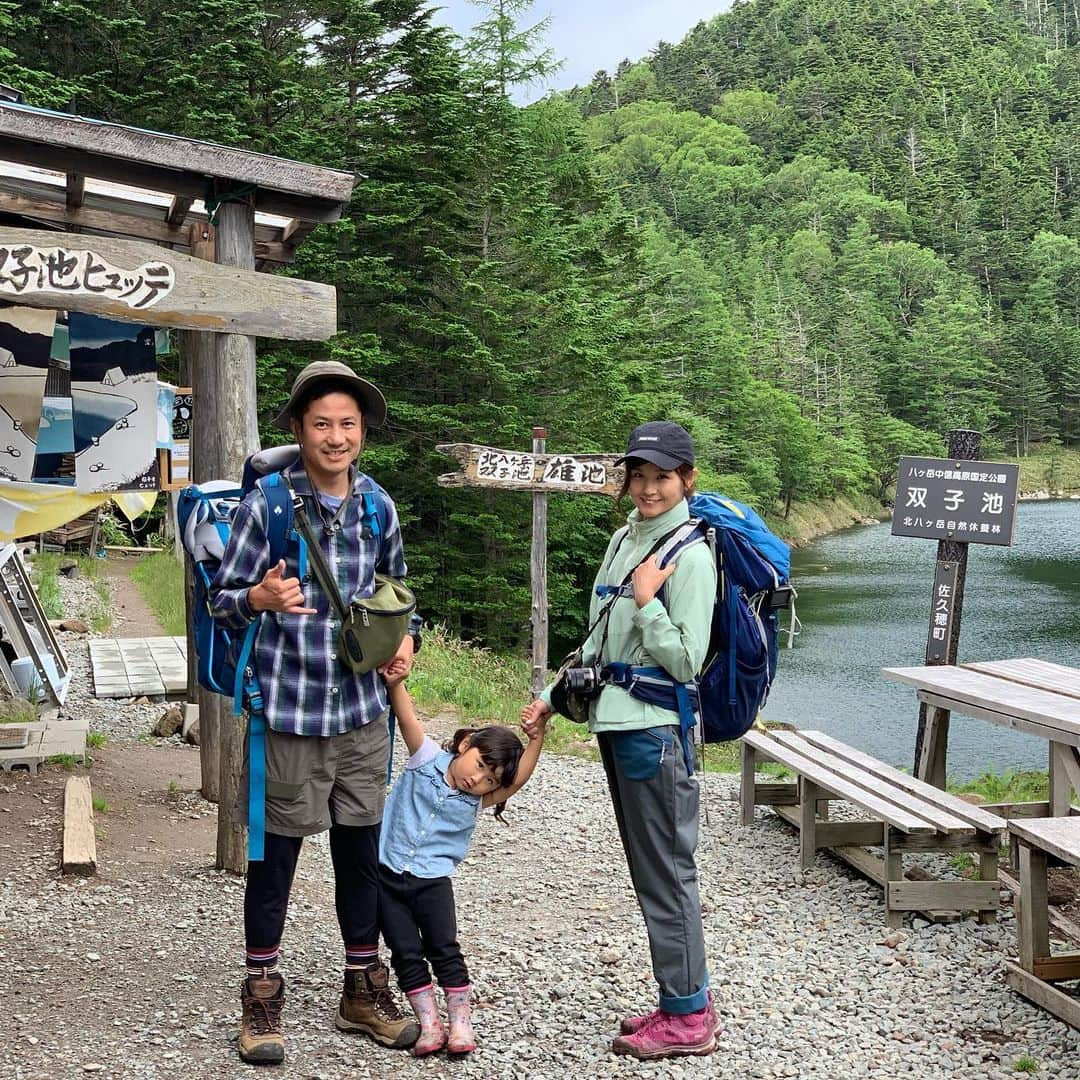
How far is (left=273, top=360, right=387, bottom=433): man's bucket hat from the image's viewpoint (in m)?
2.87

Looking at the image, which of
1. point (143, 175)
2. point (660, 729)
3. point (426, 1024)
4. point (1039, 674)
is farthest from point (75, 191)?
point (1039, 674)

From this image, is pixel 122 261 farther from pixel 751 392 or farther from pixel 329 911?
pixel 751 392

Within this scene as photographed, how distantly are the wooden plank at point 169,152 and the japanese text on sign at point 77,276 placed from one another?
1.46 ft

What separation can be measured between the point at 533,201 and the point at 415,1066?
18.6m

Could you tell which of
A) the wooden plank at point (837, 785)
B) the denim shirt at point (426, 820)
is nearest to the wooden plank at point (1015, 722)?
the wooden plank at point (837, 785)

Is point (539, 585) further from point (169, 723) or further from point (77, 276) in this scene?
point (77, 276)

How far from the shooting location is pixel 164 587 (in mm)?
15969

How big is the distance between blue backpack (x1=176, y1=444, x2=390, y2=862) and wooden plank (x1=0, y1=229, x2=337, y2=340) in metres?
0.98

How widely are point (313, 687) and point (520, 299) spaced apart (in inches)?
599

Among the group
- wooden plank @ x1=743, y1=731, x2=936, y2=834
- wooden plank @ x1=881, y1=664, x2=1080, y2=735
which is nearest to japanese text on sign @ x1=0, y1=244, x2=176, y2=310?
wooden plank @ x1=743, y1=731, x2=936, y2=834

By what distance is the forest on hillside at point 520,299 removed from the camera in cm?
1738

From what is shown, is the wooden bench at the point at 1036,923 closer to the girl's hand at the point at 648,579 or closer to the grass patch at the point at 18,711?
the girl's hand at the point at 648,579

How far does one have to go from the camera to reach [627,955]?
4098mm

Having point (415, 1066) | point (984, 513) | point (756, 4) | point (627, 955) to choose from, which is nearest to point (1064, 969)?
point (627, 955)
